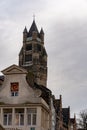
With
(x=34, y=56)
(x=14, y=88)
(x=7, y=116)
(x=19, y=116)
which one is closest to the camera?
(x=19, y=116)

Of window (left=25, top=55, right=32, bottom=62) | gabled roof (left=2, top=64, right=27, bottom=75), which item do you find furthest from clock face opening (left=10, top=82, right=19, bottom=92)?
window (left=25, top=55, right=32, bottom=62)

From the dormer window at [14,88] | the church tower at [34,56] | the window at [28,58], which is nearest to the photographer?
the dormer window at [14,88]

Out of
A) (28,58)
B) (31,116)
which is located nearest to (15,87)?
(31,116)

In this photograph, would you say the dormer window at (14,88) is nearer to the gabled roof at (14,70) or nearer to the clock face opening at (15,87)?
the clock face opening at (15,87)

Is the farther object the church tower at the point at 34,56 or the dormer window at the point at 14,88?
the church tower at the point at 34,56

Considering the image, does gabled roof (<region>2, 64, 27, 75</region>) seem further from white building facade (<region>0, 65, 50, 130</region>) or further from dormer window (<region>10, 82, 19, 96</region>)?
dormer window (<region>10, 82, 19, 96</region>)

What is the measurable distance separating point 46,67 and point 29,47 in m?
13.9

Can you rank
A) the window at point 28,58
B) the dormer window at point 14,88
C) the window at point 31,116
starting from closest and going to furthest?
the window at point 31,116
the dormer window at point 14,88
the window at point 28,58

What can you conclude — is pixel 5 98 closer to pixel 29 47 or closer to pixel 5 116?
pixel 5 116

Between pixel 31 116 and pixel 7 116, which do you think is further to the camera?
pixel 7 116

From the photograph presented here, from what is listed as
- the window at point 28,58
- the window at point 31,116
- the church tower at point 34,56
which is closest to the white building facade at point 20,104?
the window at point 31,116

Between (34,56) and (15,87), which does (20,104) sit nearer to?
(15,87)

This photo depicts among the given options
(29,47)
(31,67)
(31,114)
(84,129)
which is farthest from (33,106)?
(29,47)

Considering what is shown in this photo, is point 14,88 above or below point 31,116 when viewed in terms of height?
above
